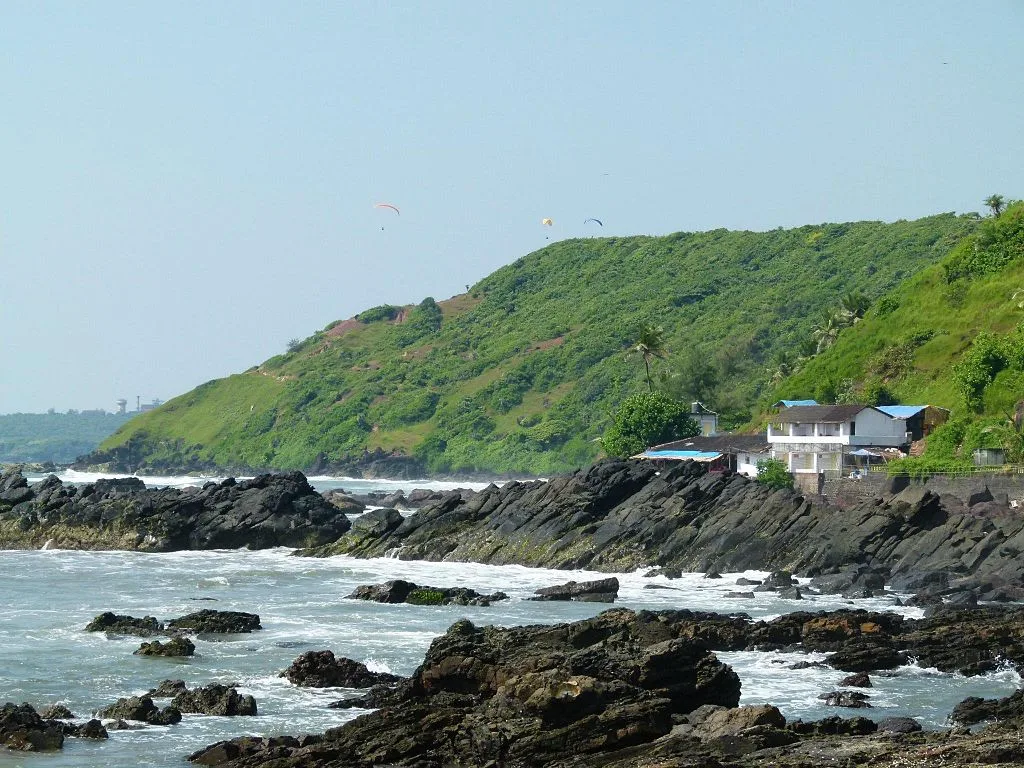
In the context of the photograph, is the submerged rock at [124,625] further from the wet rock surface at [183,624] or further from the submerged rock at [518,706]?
the submerged rock at [518,706]

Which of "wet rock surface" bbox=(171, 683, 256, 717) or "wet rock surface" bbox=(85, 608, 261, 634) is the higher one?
"wet rock surface" bbox=(85, 608, 261, 634)

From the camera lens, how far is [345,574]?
68.1 meters

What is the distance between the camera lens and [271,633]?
1861 inches

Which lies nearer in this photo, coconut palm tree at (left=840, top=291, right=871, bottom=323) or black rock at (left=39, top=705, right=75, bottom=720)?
black rock at (left=39, top=705, right=75, bottom=720)

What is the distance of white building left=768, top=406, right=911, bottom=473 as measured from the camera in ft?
272

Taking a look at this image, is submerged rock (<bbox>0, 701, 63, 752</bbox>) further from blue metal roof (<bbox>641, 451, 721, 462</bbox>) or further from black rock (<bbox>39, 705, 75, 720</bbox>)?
blue metal roof (<bbox>641, 451, 721, 462</bbox>)

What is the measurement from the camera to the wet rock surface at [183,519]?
265ft

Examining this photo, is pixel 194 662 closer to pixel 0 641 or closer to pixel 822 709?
pixel 0 641

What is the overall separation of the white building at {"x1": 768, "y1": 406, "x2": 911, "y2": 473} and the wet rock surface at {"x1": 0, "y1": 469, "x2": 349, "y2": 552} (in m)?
25.7

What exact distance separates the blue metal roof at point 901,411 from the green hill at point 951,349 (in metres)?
2.13

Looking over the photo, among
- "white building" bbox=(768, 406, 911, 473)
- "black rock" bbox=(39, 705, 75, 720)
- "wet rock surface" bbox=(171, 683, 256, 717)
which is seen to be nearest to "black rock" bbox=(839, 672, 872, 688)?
"wet rock surface" bbox=(171, 683, 256, 717)

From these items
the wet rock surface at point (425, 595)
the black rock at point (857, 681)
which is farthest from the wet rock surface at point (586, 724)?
the wet rock surface at point (425, 595)

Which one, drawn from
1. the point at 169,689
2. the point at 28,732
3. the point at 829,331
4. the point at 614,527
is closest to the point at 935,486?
the point at 614,527

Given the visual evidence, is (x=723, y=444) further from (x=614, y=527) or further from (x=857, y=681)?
(x=857, y=681)
